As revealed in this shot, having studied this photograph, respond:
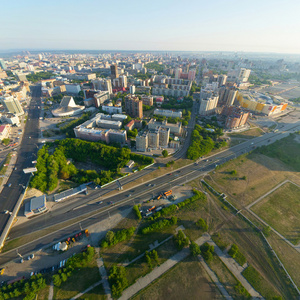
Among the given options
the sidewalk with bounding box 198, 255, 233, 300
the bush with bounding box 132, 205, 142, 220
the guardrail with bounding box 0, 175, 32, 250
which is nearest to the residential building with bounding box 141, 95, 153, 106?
the bush with bounding box 132, 205, 142, 220

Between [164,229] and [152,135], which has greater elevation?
[152,135]

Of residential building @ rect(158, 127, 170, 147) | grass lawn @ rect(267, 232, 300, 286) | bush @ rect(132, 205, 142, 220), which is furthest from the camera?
residential building @ rect(158, 127, 170, 147)

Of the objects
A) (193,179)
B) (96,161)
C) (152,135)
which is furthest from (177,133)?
(96,161)

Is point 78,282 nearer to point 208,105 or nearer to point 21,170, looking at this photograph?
point 21,170

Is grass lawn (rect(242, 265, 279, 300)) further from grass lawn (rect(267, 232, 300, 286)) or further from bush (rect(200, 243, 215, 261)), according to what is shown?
bush (rect(200, 243, 215, 261))

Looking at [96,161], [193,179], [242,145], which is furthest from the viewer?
[242,145]

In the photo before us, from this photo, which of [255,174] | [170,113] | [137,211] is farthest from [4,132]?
[255,174]

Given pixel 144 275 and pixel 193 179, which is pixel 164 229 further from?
pixel 193 179
